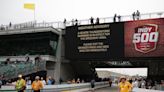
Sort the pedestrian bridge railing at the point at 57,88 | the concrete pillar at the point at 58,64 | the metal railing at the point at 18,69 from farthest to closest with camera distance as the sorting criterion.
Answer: the concrete pillar at the point at 58,64 → the metal railing at the point at 18,69 → the pedestrian bridge railing at the point at 57,88

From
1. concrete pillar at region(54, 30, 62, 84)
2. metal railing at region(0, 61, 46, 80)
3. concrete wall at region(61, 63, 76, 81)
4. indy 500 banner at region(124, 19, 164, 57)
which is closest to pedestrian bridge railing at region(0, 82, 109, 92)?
metal railing at region(0, 61, 46, 80)

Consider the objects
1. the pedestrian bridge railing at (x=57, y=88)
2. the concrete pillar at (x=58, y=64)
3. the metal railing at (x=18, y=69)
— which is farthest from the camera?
the concrete pillar at (x=58, y=64)

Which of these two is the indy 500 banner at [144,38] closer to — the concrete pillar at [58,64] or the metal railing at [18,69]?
the concrete pillar at [58,64]

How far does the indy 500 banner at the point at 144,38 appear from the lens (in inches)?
1665

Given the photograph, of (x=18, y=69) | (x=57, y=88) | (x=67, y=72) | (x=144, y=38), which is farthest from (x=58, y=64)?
(x=57, y=88)

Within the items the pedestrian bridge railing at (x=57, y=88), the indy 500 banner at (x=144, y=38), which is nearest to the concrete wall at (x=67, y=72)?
the pedestrian bridge railing at (x=57, y=88)

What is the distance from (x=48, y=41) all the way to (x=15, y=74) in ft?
32.2

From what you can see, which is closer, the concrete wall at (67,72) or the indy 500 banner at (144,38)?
the indy 500 banner at (144,38)

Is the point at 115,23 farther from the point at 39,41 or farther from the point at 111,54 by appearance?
the point at 39,41

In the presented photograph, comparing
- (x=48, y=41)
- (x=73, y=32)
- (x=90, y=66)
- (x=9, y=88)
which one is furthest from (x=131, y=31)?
(x=9, y=88)

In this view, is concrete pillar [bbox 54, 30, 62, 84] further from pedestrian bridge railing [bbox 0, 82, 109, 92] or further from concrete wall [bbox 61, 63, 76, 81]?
pedestrian bridge railing [bbox 0, 82, 109, 92]

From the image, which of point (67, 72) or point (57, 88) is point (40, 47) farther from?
point (57, 88)

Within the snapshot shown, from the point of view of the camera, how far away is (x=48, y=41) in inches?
1989

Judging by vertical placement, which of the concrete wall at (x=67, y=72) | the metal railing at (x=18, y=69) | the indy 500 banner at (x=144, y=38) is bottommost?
the concrete wall at (x=67, y=72)
